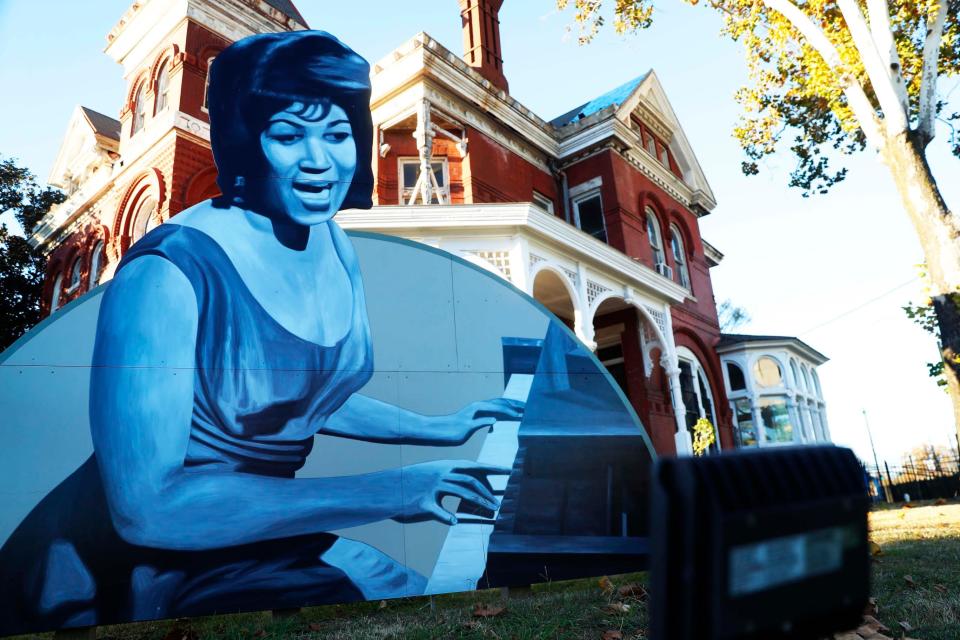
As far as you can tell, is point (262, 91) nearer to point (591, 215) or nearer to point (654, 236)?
point (591, 215)

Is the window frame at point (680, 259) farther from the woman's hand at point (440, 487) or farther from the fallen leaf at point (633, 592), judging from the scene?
the fallen leaf at point (633, 592)

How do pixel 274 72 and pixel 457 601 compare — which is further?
pixel 274 72

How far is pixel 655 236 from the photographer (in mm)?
18047

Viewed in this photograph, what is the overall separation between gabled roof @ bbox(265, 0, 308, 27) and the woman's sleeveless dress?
46.5 feet

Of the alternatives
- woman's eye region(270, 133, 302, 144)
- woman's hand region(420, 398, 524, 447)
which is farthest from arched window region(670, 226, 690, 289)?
woman's eye region(270, 133, 302, 144)

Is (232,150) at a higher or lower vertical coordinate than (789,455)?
higher

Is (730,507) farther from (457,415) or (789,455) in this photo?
(457,415)

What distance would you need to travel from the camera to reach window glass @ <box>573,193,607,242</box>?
16328mm

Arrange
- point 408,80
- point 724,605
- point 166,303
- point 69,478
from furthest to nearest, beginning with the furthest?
point 408,80
point 166,303
point 69,478
point 724,605

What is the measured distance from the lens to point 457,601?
6.17m

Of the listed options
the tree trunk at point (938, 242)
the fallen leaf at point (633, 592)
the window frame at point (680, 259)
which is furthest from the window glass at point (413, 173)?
the fallen leaf at point (633, 592)

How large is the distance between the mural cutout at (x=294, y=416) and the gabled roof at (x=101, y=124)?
16.8 metres

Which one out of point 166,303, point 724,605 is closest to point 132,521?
point 166,303

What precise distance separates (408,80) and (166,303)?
9.06 meters
